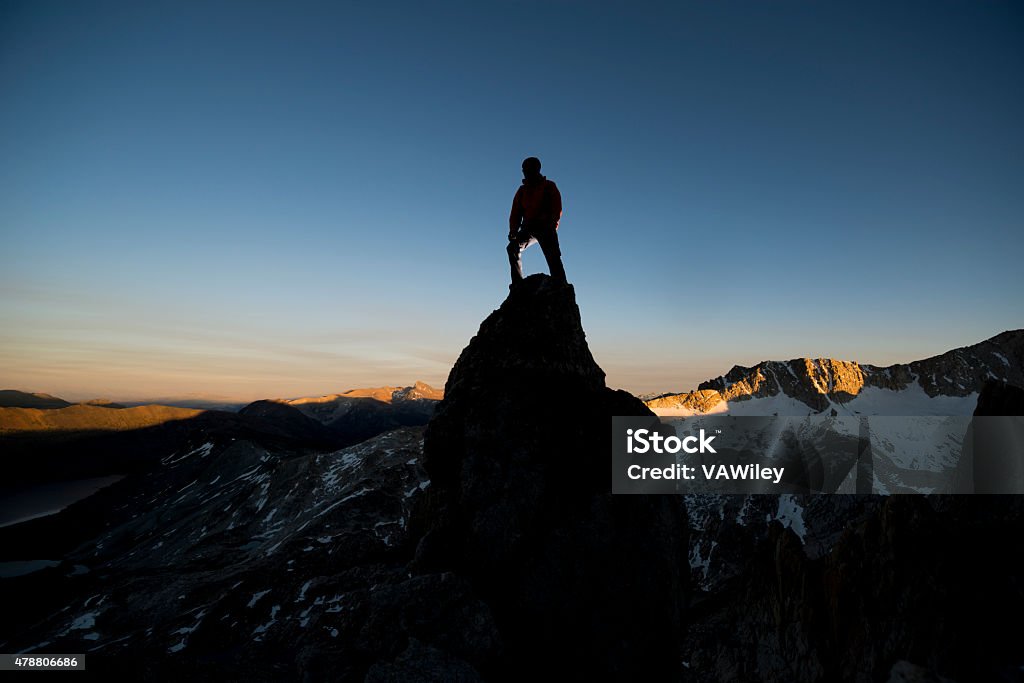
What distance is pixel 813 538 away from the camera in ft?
589

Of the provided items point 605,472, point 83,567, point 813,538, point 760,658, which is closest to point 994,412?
point 760,658

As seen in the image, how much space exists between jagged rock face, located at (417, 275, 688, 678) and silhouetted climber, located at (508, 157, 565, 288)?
134cm

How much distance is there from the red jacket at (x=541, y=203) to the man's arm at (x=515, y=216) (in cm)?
14

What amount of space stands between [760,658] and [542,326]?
49.0 metres

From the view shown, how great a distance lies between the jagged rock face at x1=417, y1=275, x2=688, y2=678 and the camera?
13.0 metres

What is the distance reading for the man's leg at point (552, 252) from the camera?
17125 mm

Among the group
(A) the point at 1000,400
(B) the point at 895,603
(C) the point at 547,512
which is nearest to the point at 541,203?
(C) the point at 547,512

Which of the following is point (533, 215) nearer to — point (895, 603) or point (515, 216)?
point (515, 216)

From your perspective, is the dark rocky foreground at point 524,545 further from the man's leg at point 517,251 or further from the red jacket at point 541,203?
the red jacket at point 541,203

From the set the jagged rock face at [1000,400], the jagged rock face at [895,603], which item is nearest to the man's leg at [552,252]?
the jagged rock face at [895,603]

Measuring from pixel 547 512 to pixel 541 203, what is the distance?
11.0m

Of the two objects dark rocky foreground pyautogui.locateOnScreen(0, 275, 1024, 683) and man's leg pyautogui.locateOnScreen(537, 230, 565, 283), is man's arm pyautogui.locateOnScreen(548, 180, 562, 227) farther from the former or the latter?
dark rocky foreground pyautogui.locateOnScreen(0, 275, 1024, 683)

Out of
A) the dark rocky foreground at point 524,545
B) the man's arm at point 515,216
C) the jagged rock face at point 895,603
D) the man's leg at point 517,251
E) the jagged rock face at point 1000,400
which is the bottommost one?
the jagged rock face at point 895,603

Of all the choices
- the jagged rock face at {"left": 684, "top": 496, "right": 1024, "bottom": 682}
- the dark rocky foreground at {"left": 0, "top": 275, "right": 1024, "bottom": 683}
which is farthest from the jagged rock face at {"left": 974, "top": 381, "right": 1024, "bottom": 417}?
the jagged rock face at {"left": 684, "top": 496, "right": 1024, "bottom": 682}
